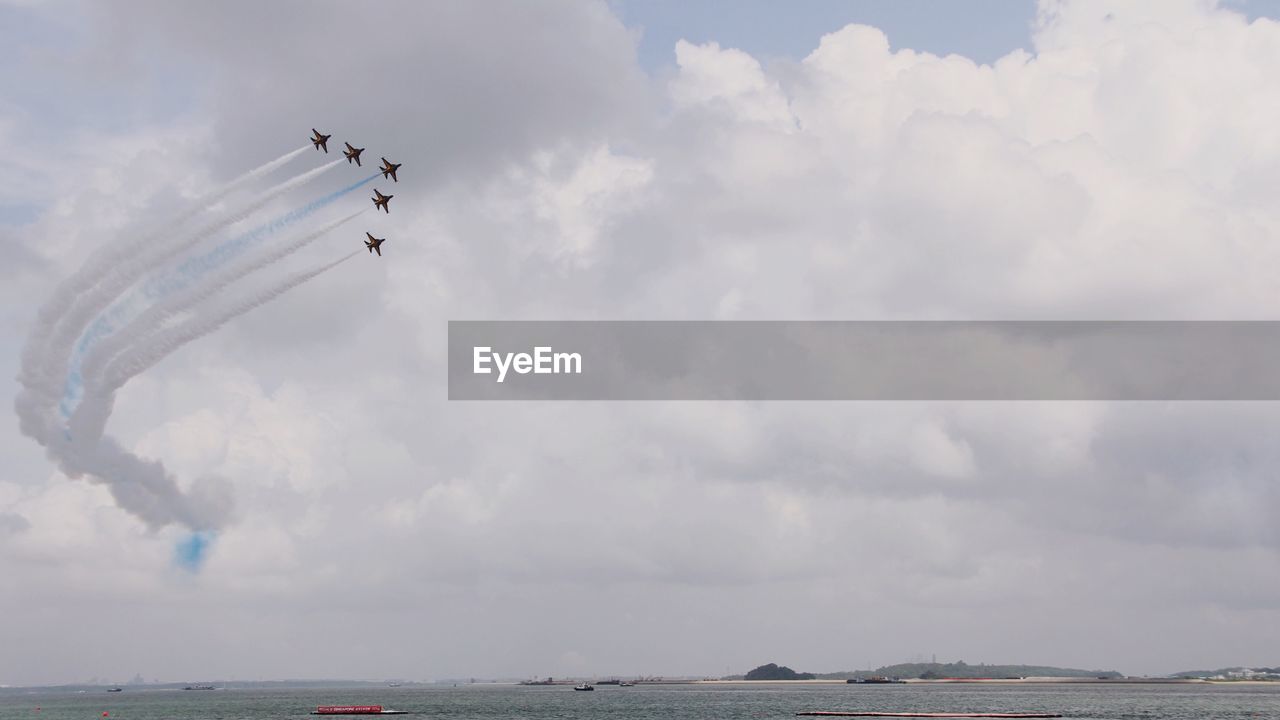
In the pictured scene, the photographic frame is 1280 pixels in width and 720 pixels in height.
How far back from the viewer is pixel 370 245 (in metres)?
144

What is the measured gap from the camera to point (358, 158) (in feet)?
481

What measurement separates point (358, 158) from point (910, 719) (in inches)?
5081

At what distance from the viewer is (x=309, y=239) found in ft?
449

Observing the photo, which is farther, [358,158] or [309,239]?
[358,158]

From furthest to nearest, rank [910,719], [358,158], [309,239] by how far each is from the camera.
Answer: [910,719] → [358,158] → [309,239]

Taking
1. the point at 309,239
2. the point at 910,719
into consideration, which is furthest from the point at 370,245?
the point at 910,719

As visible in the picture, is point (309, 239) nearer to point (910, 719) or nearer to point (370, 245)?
point (370, 245)

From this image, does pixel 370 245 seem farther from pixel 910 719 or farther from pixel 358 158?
pixel 910 719

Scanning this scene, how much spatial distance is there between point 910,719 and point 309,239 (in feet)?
421

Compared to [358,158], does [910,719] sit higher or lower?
lower

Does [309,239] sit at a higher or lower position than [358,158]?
lower

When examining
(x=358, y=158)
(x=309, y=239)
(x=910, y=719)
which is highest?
(x=358, y=158)

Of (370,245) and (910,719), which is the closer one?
(370,245)

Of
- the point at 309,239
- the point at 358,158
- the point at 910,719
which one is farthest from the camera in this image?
the point at 910,719
